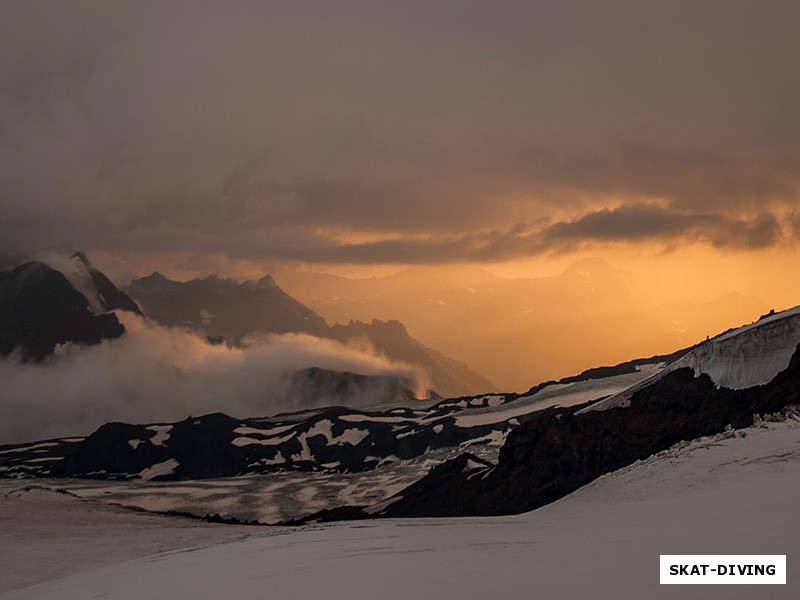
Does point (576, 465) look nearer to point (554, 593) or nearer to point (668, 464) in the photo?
point (668, 464)

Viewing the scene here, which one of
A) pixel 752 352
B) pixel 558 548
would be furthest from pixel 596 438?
pixel 558 548

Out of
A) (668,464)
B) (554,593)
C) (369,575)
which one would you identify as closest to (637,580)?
(554,593)

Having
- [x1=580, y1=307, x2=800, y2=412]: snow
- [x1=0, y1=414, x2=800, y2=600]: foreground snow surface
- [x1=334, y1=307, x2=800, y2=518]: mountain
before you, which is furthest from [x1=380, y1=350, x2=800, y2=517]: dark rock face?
[x1=0, y1=414, x2=800, y2=600]: foreground snow surface

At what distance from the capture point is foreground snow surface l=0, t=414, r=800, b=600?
18953 mm

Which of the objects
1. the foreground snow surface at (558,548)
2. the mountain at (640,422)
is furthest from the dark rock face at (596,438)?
the foreground snow surface at (558,548)

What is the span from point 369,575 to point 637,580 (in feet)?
23.3

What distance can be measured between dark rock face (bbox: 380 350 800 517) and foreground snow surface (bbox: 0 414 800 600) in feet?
131

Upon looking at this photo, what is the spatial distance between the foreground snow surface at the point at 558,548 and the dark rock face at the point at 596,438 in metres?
39.8

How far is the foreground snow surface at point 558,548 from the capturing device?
18953mm

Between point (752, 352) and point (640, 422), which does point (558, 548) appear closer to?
point (752, 352)

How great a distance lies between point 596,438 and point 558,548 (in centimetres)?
9172

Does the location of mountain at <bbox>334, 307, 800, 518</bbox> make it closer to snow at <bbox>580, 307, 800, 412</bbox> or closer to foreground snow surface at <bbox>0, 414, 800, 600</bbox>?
snow at <bbox>580, 307, 800, 412</bbox>

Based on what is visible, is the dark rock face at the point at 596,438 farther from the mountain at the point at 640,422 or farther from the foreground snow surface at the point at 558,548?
the foreground snow surface at the point at 558,548

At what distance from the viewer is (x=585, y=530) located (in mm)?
28797
